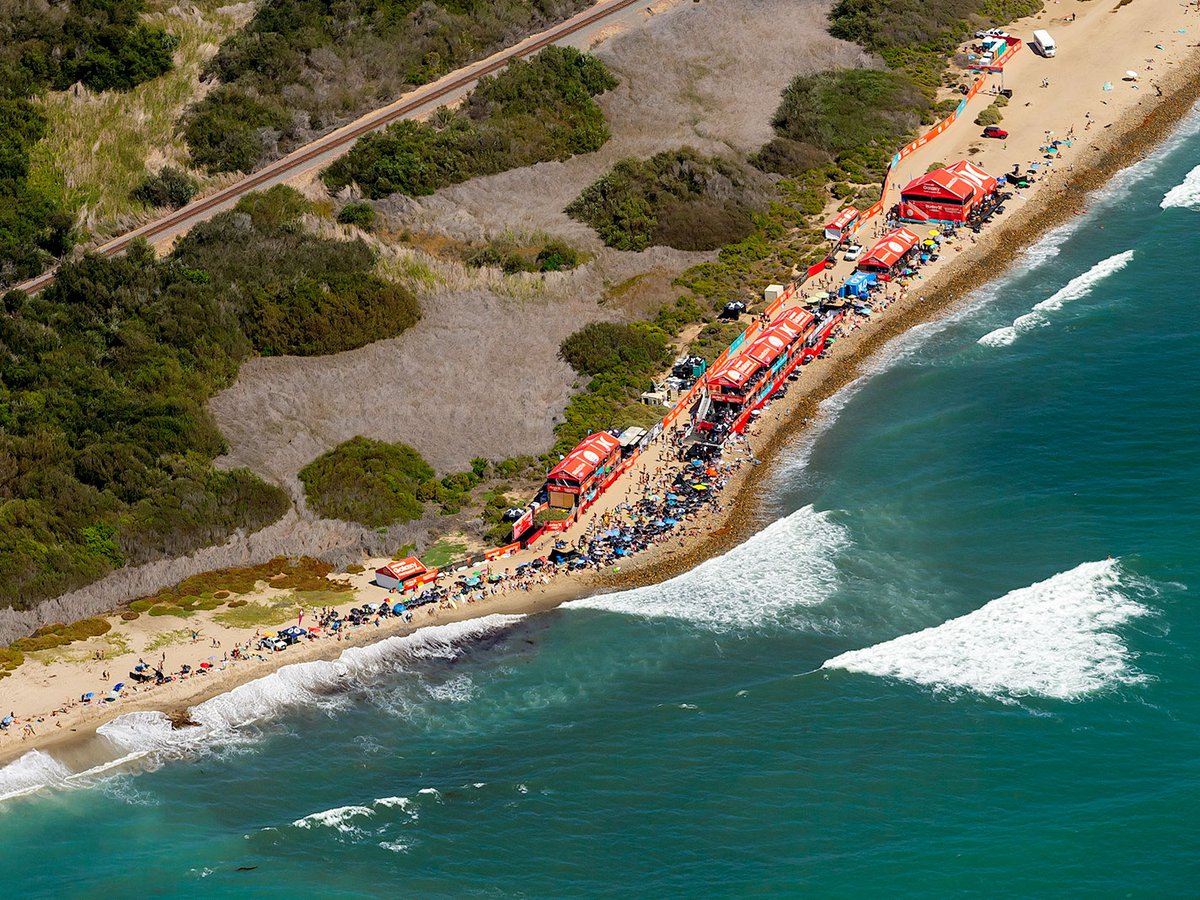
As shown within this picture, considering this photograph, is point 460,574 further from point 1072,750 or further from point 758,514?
point 1072,750

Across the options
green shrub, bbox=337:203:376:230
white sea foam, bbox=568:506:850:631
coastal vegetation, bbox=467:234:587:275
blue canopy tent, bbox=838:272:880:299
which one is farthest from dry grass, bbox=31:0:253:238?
white sea foam, bbox=568:506:850:631

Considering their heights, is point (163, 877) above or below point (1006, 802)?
above

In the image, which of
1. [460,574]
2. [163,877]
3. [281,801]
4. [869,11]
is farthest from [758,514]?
[869,11]

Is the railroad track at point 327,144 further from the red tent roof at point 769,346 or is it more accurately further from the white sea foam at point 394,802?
the white sea foam at point 394,802

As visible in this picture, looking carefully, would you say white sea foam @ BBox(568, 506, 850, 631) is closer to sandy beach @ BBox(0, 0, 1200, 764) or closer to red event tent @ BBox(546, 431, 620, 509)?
sandy beach @ BBox(0, 0, 1200, 764)

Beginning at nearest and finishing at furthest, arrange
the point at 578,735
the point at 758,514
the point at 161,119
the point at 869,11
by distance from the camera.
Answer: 1. the point at 578,735
2. the point at 758,514
3. the point at 161,119
4. the point at 869,11

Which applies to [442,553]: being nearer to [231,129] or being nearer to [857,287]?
[857,287]

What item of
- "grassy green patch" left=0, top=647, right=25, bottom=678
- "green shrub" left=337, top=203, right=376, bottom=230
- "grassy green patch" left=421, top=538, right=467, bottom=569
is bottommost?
"grassy green patch" left=421, top=538, right=467, bottom=569
